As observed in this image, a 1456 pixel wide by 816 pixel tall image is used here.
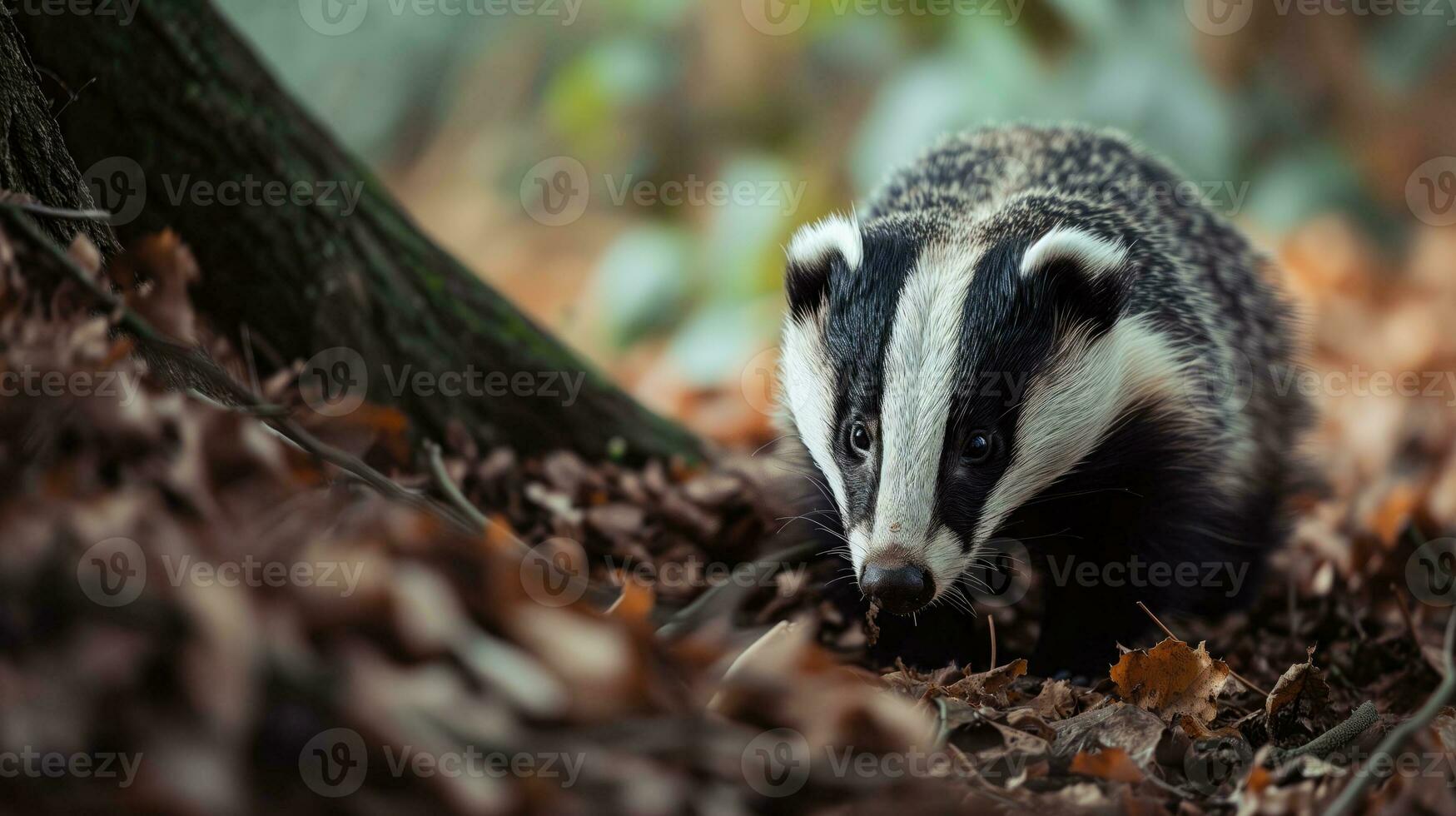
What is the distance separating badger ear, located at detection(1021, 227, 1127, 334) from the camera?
289 cm

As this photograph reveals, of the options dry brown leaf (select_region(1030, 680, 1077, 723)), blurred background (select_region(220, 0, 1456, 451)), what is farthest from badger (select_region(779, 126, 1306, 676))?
blurred background (select_region(220, 0, 1456, 451))

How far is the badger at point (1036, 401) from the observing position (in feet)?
9.26

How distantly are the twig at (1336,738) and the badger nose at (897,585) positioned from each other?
31.1 inches

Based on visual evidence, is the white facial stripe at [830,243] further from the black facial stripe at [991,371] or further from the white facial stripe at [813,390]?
the black facial stripe at [991,371]

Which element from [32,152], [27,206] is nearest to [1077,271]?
[27,206]

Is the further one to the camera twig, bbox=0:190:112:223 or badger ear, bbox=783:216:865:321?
badger ear, bbox=783:216:865:321

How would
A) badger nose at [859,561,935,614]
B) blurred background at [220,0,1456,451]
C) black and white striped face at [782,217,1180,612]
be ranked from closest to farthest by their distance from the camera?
1. badger nose at [859,561,935,614]
2. black and white striped face at [782,217,1180,612]
3. blurred background at [220,0,1456,451]

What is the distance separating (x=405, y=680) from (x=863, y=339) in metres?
1.79

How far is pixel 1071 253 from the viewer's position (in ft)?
9.46

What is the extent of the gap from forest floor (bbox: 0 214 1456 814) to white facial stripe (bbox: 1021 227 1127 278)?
1.00 meters

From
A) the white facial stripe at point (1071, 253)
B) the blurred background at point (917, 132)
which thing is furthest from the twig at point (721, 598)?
the blurred background at point (917, 132)

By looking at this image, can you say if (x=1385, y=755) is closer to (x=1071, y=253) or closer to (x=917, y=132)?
(x=1071, y=253)

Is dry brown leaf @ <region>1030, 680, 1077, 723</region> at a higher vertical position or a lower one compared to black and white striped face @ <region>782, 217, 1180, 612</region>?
lower

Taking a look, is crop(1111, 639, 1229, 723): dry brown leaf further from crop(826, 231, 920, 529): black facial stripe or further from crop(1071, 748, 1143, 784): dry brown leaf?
crop(826, 231, 920, 529): black facial stripe
